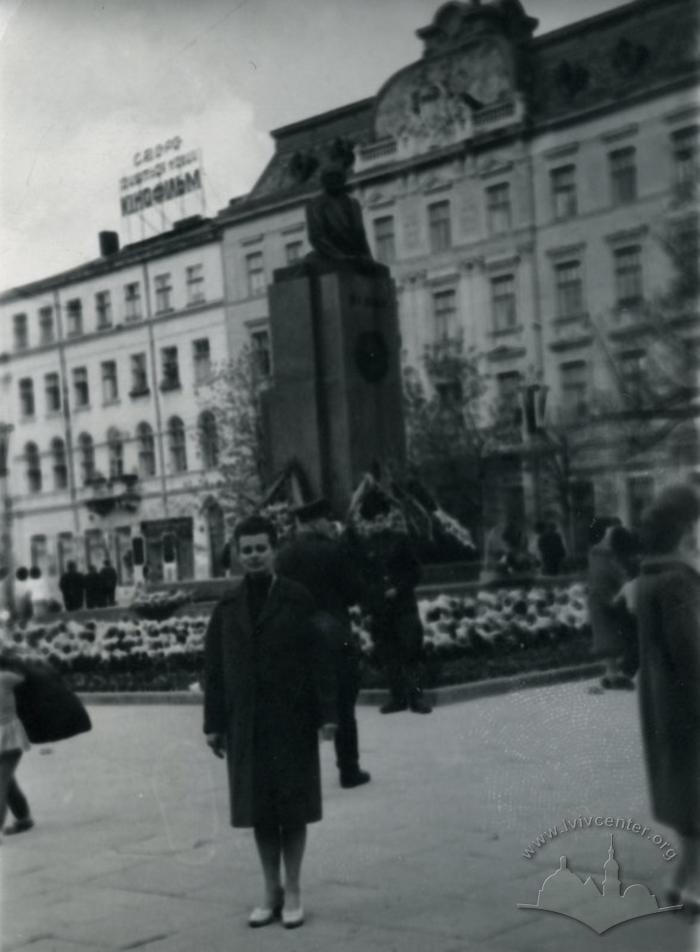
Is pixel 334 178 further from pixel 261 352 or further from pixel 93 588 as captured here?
pixel 93 588

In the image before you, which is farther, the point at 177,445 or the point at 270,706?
the point at 177,445

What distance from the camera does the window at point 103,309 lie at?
6629 mm

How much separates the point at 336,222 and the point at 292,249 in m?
1.30

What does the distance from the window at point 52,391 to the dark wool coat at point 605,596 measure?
2.91 m

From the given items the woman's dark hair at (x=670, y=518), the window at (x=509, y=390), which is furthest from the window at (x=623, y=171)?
the woman's dark hair at (x=670, y=518)

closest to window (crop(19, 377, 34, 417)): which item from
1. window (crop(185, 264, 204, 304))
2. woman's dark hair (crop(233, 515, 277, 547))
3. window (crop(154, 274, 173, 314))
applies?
window (crop(154, 274, 173, 314))

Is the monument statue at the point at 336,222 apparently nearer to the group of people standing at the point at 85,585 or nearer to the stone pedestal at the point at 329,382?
the stone pedestal at the point at 329,382

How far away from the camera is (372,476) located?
939 cm

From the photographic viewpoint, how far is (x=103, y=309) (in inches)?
265

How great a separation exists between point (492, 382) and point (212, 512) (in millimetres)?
2206

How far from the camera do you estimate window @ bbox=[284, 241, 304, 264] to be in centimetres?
743

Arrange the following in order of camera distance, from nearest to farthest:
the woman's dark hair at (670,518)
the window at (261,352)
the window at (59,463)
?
1. the woman's dark hair at (670,518)
2. the window at (59,463)
3. the window at (261,352)

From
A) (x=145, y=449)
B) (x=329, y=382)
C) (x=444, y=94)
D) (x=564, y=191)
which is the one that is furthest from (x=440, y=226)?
(x=329, y=382)

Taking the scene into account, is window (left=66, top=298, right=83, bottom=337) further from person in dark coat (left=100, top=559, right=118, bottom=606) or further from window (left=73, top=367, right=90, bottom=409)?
person in dark coat (left=100, top=559, right=118, bottom=606)
